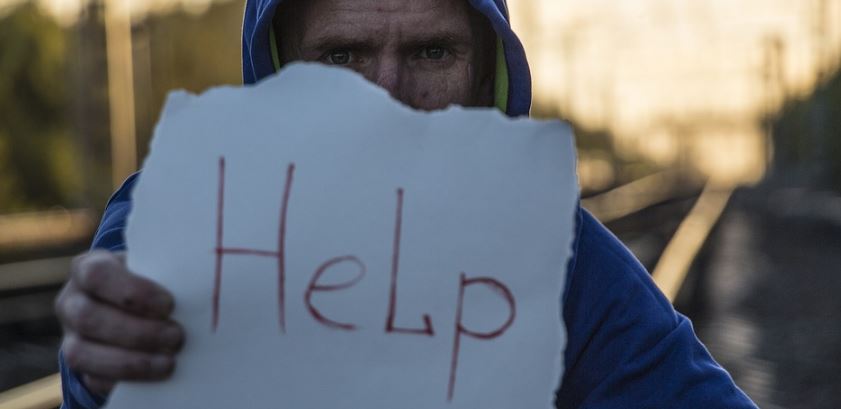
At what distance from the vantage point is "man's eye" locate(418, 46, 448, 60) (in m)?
1.44

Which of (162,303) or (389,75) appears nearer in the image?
(162,303)

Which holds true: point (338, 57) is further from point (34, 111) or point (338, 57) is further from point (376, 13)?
point (34, 111)

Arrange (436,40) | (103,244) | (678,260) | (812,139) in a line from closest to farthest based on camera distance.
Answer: (103,244), (436,40), (678,260), (812,139)

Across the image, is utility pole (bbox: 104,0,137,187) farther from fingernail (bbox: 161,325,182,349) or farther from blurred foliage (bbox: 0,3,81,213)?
blurred foliage (bbox: 0,3,81,213)

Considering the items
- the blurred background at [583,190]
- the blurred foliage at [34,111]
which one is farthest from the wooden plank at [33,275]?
the blurred foliage at [34,111]

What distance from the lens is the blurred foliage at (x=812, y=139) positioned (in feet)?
127

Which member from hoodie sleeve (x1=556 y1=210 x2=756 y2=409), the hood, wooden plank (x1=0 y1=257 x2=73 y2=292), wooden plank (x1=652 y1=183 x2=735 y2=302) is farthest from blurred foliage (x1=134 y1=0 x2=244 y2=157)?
hoodie sleeve (x1=556 y1=210 x2=756 y2=409)

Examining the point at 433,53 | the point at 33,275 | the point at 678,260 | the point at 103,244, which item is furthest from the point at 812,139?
the point at 103,244

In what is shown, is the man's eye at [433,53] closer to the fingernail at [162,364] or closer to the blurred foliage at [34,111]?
the fingernail at [162,364]

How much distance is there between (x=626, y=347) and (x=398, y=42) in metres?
0.44

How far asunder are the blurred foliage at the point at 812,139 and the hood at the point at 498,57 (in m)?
32.8

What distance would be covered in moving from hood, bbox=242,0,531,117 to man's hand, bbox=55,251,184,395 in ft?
1.73

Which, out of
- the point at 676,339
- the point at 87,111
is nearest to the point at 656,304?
the point at 676,339

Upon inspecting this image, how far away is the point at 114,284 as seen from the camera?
1006mm
